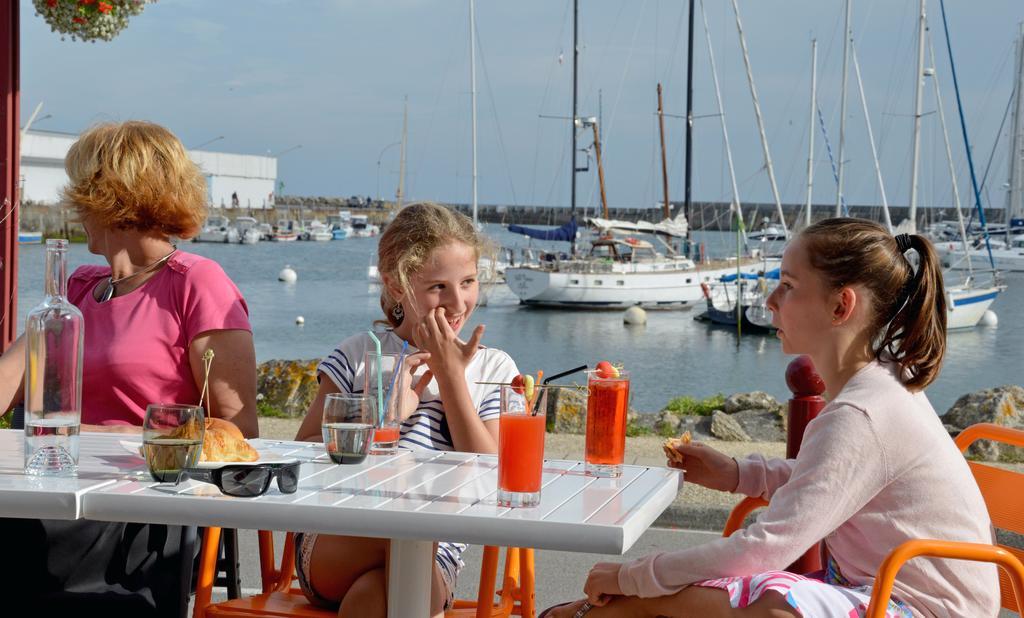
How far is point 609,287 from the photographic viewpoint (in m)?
35.6

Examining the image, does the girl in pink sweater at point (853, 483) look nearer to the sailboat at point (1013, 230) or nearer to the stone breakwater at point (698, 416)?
the stone breakwater at point (698, 416)

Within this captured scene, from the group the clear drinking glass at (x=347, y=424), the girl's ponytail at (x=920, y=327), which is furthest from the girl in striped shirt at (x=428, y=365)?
the girl's ponytail at (x=920, y=327)

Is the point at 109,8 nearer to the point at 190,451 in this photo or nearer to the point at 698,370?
the point at 190,451

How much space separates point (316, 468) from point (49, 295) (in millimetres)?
570

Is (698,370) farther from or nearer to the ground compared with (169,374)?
nearer to the ground

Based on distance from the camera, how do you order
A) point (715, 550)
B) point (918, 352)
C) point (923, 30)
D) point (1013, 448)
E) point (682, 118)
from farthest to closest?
point (682, 118)
point (923, 30)
point (1013, 448)
point (918, 352)
point (715, 550)

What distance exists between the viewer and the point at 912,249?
2.13 meters

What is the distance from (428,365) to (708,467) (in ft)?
1.98

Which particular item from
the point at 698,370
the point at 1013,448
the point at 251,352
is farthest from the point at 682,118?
the point at 251,352

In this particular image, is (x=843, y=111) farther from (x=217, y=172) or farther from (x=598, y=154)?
(x=217, y=172)

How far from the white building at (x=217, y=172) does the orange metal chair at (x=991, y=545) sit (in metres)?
58.0

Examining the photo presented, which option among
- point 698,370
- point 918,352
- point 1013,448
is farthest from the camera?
point 698,370

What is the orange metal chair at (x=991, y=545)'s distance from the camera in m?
1.79

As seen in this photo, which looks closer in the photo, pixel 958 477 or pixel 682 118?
pixel 958 477
